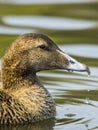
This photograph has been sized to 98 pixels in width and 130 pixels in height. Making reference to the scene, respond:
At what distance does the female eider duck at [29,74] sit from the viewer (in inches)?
525

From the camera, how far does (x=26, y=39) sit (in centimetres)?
1340

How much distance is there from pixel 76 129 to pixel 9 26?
21.7 feet

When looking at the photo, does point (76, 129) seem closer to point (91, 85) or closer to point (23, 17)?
point (91, 85)

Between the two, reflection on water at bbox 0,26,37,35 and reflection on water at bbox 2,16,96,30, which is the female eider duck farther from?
reflection on water at bbox 2,16,96,30

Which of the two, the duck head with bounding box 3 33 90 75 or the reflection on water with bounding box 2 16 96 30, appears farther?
the reflection on water with bounding box 2 16 96 30

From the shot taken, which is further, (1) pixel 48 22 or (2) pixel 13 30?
(1) pixel 48 22

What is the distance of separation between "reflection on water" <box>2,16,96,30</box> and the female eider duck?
17.7 feet

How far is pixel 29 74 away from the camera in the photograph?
1361 cm

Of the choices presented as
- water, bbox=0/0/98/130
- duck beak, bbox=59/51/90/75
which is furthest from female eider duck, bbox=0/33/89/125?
water, bbox=0/0/98/130

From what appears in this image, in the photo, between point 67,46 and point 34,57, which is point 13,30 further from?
point 34,57

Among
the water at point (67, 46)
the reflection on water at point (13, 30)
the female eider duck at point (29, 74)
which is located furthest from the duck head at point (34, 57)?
the reflection on water at point (13, 30)

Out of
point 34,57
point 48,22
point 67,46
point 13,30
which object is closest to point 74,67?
point 34,57

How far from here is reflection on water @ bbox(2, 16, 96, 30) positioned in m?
19.1

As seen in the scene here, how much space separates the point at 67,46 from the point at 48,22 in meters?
1.83
